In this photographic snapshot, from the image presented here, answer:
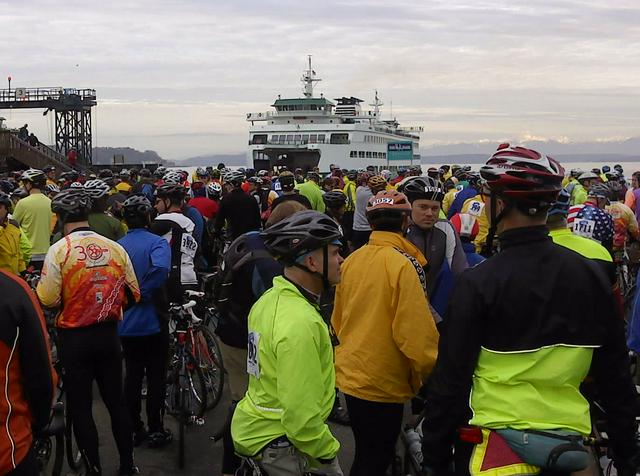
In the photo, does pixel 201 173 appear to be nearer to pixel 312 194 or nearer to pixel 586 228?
pixel 312 194

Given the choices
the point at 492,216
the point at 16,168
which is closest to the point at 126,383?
the point at 492,216

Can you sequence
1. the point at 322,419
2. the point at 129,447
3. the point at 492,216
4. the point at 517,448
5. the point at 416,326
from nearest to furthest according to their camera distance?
the point at 517,448, the point at 492,216, the point at 322,419, the point at 416,326, the point at 129,447

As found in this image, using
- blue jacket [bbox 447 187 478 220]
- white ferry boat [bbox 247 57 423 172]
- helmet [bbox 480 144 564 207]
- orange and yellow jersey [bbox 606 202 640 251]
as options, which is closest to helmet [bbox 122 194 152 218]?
helmet [bbox 480 144 564 207]

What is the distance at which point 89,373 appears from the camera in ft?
14.8

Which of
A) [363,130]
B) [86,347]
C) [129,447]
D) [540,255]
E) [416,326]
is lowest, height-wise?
[129,447]

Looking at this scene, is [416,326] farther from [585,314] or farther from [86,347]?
[86,347]

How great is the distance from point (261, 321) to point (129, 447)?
2.44 meters

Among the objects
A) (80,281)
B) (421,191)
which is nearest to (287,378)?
(80,281)

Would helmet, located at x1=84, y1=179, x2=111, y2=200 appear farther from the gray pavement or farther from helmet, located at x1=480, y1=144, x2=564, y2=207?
helmet, located at x1=480, y1=144, x2=564, y2=207

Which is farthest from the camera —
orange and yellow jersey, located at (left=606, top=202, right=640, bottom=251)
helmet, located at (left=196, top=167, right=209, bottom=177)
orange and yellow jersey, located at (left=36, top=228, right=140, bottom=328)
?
helmet, located at (left=196, top=167, right=209, bottom=177)

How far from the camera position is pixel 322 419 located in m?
2.84

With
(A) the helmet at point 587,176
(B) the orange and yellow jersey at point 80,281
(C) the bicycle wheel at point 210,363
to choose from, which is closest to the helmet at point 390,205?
(B) the orange and yellow jersey at point 80,281

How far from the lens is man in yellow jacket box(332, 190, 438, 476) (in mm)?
3670

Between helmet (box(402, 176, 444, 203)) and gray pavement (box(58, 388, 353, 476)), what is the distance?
2.06 meters
